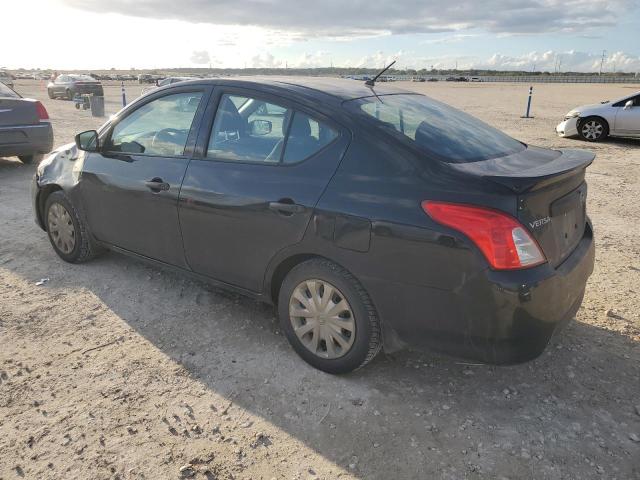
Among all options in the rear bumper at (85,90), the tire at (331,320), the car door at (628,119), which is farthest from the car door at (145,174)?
the rear bumper at (85,90)

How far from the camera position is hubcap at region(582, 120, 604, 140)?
13.3 m

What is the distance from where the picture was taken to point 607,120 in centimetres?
1307

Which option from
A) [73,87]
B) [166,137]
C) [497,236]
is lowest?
[73,87]

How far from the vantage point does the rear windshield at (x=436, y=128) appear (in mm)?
2895

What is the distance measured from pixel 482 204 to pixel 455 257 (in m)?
0.28

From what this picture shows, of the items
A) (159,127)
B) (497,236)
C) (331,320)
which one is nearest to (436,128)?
(497,236)

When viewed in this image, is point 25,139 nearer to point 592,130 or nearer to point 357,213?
point 357,213

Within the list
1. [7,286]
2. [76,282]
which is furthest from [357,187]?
[7,286]

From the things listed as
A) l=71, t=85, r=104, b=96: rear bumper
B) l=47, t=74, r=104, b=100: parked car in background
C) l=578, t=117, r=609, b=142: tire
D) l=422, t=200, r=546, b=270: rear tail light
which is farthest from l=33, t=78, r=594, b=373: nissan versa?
l=47, t=74, r=104, b=100: parked car in background

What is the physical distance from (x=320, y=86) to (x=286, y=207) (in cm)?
92

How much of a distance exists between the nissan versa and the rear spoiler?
0.04 feet

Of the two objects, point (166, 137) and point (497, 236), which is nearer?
point (497, 236)

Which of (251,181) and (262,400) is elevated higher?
(251,181)

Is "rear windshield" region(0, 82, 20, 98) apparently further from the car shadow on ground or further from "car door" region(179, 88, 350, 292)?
"car door" region(179, 88, 350, 292)
